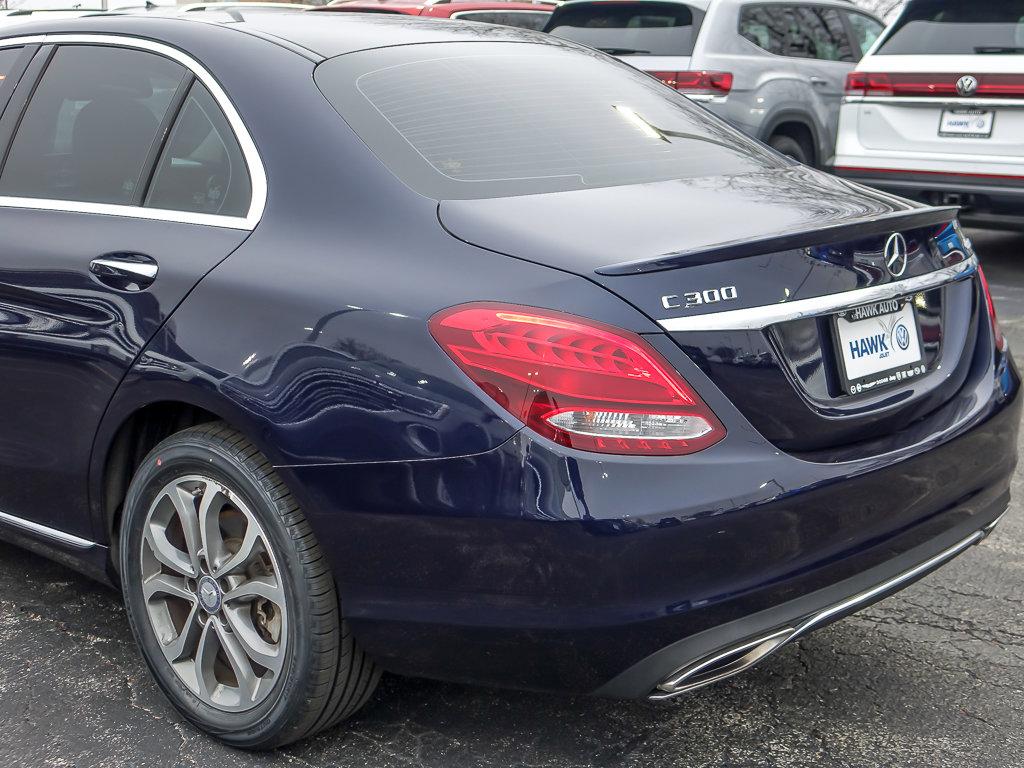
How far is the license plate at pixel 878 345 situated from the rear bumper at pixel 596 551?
158 mm

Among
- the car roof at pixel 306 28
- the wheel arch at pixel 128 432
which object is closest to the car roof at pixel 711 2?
the car roof at pixel 306 28

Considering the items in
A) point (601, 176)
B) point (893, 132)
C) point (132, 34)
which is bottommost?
point (893, 132)

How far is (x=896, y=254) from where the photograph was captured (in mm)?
2645

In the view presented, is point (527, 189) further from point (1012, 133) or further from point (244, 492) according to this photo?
point (1012, 133)

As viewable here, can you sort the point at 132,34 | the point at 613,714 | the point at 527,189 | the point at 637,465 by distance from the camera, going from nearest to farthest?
the point at 637,465 → the point at 527,189 → the point at 613,714 → the point at 132,34

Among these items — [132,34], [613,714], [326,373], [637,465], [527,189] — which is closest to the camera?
[637,465]

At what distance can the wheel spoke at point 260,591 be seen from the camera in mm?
2609

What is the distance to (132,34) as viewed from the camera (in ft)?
10.4

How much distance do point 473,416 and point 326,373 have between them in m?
0.34

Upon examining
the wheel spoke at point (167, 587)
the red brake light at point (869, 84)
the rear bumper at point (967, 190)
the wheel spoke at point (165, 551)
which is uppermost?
the wheel spoke at point (165, 551)

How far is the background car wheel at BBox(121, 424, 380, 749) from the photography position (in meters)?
2.56

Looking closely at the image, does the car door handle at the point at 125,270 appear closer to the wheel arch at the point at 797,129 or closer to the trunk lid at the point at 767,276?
the trunk lid at the point at 767,276

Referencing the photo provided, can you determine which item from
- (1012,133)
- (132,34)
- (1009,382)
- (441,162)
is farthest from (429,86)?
(1012,133)

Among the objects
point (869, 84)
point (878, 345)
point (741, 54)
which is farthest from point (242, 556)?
point (741, 54)
